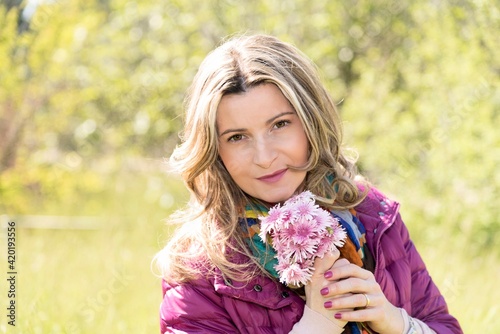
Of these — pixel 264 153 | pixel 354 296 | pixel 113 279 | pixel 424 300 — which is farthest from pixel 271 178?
pixel 113 279

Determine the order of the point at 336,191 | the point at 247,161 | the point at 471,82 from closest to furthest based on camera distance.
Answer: the point at 247,161 < the point at 336,191 < the point at 471,82

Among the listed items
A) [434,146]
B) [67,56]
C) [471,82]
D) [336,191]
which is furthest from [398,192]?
[336,191]

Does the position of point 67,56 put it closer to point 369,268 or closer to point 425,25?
point 425,25

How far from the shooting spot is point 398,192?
704 cm

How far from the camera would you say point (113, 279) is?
177 inches

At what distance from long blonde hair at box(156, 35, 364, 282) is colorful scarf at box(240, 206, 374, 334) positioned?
28 millimetres

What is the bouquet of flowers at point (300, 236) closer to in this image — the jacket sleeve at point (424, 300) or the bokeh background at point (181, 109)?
the jacket sleeve at point (424, 300)

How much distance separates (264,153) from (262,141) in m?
0.04

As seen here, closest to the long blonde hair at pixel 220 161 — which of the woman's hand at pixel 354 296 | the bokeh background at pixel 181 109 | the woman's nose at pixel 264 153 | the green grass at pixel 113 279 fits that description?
the woman's nose at pixel 264 153

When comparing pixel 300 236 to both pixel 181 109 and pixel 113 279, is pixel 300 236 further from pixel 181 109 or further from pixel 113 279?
pixel 181 109

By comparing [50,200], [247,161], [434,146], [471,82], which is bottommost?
[247,161]

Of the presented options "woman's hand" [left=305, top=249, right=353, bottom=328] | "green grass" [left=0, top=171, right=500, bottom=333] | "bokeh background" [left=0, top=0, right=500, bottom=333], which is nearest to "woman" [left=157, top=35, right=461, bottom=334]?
"woman's hand" [left=305, top=249, right=353, bottom=328]

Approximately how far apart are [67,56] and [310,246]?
5.57m

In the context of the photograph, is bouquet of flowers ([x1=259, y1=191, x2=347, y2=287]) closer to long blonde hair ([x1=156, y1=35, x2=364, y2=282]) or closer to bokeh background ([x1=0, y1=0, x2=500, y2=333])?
long blonde hair ([x1=156, y1=35, x2=364, y2=282])
